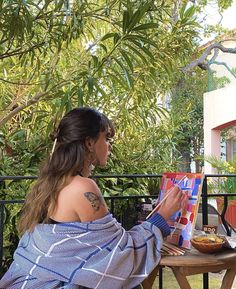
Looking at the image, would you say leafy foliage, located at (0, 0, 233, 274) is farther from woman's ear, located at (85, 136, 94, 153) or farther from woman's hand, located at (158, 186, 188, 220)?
woman's hand, located at (158, 186, 188, 220)

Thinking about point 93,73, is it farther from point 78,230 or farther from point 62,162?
point 78,230

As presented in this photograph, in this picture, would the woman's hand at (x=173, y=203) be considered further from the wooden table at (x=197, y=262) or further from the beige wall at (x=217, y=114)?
the beige wall at (x=217, y=114)

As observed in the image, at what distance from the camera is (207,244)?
1.44 meters

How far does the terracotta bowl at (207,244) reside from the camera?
1.45 m

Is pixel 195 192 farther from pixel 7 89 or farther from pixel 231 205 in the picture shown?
pixel 231 205

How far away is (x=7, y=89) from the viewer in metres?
3.00

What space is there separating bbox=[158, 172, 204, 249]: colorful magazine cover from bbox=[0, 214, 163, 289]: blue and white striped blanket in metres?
0.16

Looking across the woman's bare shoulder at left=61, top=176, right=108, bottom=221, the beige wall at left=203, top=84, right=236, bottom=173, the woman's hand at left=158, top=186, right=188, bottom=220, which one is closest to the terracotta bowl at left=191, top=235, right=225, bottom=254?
the woman's hand at left=158, top=186, right=188, bottom=220

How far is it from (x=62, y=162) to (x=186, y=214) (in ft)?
1.63

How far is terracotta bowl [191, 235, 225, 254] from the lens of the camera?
56.9 inches

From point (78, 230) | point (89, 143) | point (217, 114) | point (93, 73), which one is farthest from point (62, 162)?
point (217, 114)

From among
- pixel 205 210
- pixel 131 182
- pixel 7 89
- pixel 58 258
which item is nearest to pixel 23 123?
pixel 7 89

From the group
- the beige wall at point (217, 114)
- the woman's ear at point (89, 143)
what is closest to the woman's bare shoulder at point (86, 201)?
the woman's ear at point (89, 143)

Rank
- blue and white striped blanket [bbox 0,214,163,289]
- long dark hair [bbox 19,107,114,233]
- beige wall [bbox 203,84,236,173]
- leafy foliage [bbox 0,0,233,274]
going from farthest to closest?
beige wall [bbox 203,84,236,173] → leafy foliage [bbox 0,0,233,274] → long dark hair [bbox 19,107,114,233] → blue and white striped blanket [bbox 0,214,163,289]
